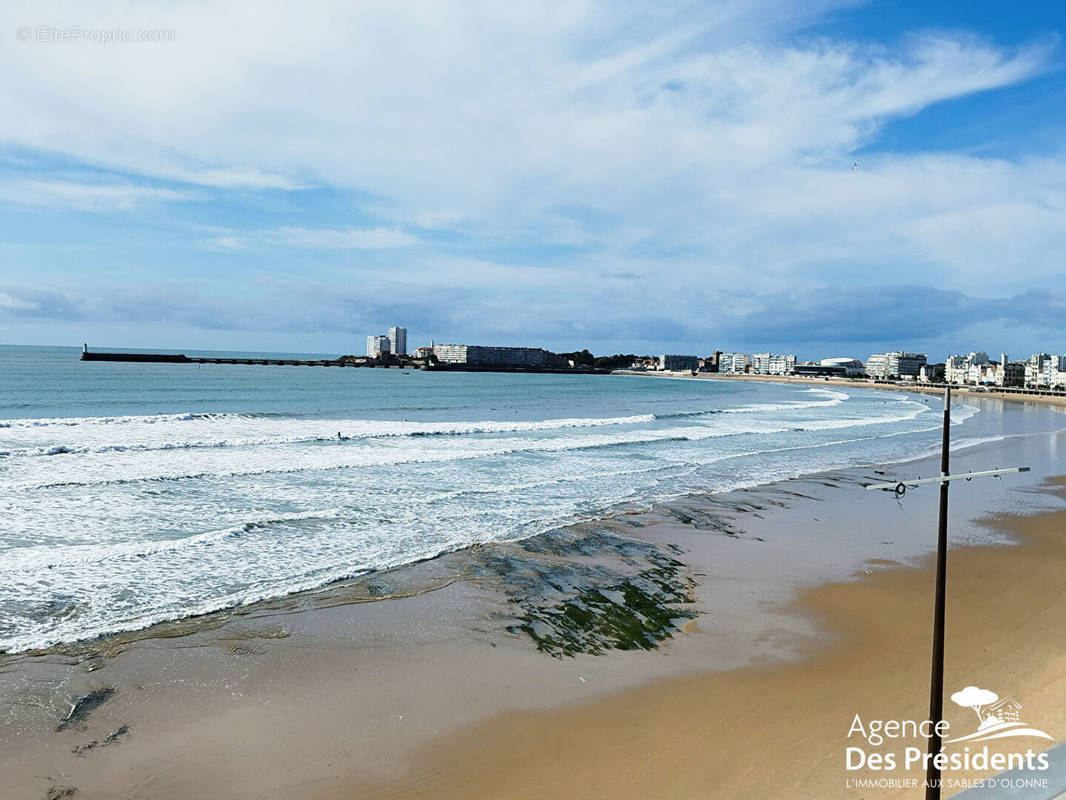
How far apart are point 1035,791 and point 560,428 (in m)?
34.3

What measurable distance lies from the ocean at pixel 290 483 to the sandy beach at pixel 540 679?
1454 millimetres

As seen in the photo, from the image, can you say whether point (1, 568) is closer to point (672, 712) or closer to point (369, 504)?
point (369, 504)

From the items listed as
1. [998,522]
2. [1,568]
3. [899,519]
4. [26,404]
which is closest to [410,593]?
[1,568]

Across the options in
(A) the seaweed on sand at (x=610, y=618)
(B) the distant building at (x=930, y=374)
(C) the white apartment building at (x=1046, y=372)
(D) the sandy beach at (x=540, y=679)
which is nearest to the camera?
(D) the sandy beach at (x=540, y=679)

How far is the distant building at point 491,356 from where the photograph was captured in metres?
189

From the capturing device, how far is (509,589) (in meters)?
11.4

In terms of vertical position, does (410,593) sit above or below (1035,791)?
below

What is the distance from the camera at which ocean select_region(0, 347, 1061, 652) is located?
1126cm

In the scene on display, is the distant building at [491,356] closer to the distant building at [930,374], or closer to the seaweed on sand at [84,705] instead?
the distant building at [930,374]

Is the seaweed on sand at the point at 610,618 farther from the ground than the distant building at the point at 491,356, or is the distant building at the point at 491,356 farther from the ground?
the distant building at the point at 491,356

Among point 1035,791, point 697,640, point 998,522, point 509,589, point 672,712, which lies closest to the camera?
point 1035,791

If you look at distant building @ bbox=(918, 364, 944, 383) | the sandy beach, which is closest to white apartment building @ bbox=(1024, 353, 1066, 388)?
distant building @ bbox=(918, 364, 944, 383)

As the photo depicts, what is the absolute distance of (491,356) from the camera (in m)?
194

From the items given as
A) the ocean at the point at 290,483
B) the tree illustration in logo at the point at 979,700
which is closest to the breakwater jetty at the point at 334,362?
the ocean at the point at 290,483
